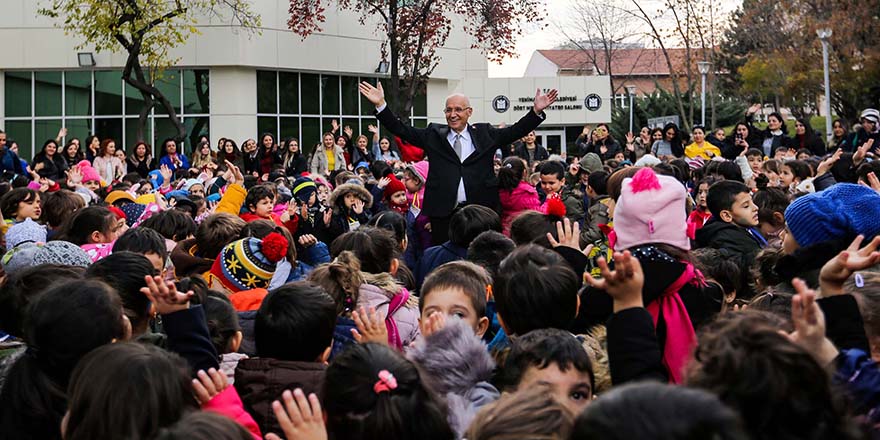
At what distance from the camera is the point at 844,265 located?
3.21 metres

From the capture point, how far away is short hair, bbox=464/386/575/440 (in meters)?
2.33

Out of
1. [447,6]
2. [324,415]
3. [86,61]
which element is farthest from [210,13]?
[324,415]

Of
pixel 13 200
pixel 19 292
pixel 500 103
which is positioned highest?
pixel 500 103

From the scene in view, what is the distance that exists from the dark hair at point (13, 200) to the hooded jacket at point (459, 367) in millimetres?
5926

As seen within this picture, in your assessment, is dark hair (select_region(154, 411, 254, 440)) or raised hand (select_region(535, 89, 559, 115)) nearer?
dark hair (select_region(154, 411, 254, 440))

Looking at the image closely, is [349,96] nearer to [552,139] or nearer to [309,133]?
[309,133]

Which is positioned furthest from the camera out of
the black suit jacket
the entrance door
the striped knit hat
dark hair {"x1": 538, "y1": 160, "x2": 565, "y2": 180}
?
the entrance door

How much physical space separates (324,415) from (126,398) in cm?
56

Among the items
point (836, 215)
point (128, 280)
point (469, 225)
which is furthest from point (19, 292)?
point (836, 215)

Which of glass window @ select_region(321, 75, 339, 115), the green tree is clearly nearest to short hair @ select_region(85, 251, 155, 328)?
the green tree

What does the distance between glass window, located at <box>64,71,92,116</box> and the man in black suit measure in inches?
884

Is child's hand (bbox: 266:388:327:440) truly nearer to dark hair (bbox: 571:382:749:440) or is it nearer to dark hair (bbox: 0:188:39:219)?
dark hair (bbox: 571:382:749:440)

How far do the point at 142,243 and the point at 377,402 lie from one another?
3276mm

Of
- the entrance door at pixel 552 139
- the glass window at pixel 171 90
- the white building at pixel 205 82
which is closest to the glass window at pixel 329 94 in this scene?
the white building at pixel 205 82
